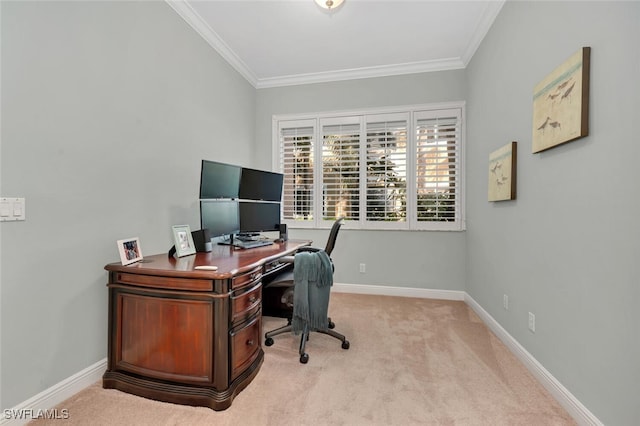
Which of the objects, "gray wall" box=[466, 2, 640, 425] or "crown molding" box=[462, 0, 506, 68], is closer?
"gray wall" box=[466, 2, 640, 425]

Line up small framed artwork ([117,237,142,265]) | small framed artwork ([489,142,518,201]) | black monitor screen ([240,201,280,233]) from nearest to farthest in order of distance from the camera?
small framed artwork ([117,237,142,265]) < small framed artwork ([489,142,518,201]) < black monitor screen ([240,201,280,233])

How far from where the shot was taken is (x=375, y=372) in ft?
6.81

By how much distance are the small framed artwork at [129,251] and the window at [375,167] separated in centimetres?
243

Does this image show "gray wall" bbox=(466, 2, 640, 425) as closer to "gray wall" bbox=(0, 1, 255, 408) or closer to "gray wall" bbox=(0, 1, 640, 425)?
"gray wall" bbox=(0, 1, 640, 425)

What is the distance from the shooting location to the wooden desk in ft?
5.56

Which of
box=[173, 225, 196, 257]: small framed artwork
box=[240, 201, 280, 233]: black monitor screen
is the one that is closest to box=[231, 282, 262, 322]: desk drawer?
box=[173, 225, 196, 257]: small framed artwork

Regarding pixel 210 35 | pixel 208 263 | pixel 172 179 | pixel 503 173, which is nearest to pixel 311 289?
pixel 208 263

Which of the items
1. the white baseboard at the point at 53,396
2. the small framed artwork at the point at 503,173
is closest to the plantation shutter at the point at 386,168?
the small framed artwork at the point at 503,173

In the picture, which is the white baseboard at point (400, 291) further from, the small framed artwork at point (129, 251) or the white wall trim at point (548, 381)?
the small framed artwork at point (129, 251)

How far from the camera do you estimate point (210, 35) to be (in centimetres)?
313

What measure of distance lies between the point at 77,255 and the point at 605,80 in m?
3.00

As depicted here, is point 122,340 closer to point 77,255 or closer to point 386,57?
point 77,255

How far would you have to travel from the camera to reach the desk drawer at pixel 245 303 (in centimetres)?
179

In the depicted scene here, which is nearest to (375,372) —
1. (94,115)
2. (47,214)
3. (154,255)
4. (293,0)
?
(154,255)
